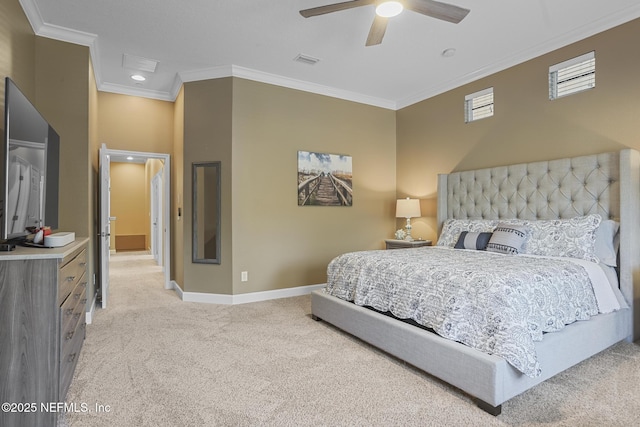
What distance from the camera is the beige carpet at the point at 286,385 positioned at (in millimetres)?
1934

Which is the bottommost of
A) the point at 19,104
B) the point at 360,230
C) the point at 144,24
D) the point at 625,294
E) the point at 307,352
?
the point at 307,352

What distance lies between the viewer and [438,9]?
253 centimetres

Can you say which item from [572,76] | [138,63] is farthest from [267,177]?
[572,76]

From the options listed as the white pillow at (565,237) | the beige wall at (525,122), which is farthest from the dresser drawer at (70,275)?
the beige wall at (525,122)

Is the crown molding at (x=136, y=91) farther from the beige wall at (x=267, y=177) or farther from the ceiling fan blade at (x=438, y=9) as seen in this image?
the ceiling fan blade at (x=438, y=9)

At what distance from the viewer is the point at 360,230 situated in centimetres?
543

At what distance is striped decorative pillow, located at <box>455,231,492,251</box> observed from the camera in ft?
12.0

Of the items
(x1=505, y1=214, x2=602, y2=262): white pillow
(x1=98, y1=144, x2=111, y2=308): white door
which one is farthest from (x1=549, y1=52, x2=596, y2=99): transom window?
(x1=98, y1=144, x2=111, y2=308): white door

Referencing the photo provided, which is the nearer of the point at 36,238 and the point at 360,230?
the point at 36,238

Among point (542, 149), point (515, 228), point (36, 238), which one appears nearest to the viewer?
point (36, 238)

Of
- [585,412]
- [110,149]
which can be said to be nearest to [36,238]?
[110,149]

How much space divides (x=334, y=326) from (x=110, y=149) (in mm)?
3968

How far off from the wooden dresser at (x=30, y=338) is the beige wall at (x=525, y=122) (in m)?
4.39

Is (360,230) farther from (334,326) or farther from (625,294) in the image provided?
(625,294)
